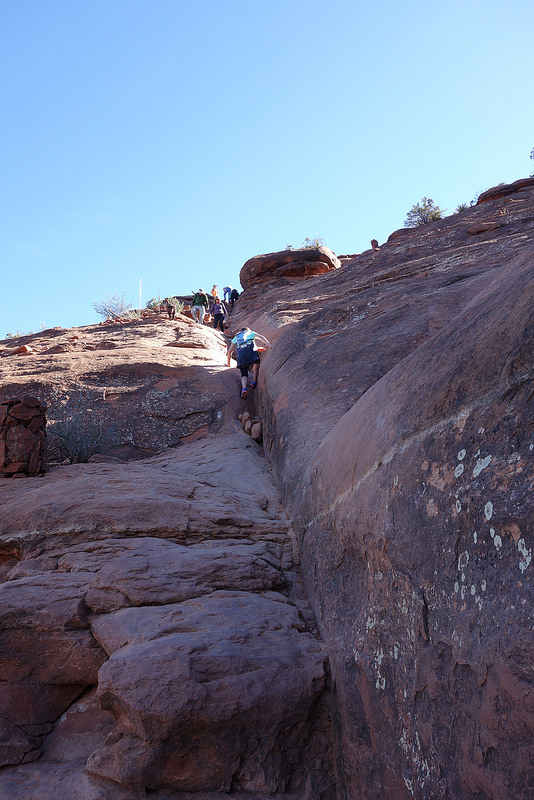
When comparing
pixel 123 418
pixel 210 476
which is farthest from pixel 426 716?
pixel 123 418

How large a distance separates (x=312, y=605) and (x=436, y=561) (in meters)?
1.96

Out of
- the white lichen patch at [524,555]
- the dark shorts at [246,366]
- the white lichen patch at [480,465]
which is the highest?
the dark shorts at [246,366]

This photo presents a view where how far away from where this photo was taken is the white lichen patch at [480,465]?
2725mm

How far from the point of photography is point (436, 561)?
2.96m

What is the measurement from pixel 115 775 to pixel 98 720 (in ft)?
2.40

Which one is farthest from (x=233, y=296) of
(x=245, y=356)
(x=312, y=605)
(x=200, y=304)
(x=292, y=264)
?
(x=312, y=605)

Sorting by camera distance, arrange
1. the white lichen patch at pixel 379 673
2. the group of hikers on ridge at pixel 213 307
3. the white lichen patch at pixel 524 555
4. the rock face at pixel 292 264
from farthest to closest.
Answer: the rock face at pixel 292 264 → the group of hikers on ridge at pixel 213 307 → the white lichen patch at pixel 379 673 → the white lichen patch at pixel 524 555

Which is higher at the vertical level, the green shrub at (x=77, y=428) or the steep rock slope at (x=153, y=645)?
the green shrub at (x=77, y=428)

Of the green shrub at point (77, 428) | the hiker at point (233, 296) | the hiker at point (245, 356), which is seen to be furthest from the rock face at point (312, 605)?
the hiker at point (233, 296)

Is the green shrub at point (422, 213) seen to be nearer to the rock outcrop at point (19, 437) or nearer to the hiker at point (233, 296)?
the hiker at point (233, 296)

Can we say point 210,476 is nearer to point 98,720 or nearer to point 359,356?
point 359,356

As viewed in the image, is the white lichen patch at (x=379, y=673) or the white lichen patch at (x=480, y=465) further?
the white lichen patch at (x=379, y=673)

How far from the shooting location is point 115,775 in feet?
11.1

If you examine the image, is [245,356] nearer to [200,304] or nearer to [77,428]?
[77,428]
